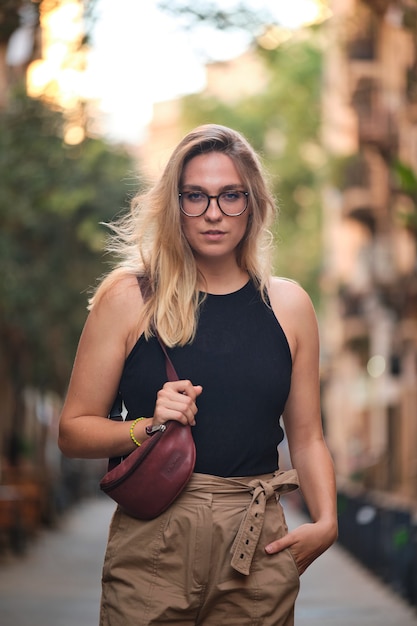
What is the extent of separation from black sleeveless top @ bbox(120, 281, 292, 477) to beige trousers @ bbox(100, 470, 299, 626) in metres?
0.07

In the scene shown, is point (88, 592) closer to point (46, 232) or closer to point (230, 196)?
point (230, 196)

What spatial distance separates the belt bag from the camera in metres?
3.69

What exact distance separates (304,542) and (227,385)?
41 cm

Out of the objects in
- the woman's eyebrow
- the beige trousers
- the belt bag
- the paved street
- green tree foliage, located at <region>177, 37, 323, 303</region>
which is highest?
green tree foliage, located at <region>177, 37, 323, 303</region>

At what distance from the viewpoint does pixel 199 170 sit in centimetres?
394

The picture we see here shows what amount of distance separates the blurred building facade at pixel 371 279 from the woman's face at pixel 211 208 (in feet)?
47.9

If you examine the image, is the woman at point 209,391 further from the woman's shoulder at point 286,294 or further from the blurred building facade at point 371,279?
the blurred building facade at point 371,279

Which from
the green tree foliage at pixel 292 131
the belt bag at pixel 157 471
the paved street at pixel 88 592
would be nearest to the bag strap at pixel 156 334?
the belt bag at pixel 157 471

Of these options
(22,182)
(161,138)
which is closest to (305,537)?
(22,182)

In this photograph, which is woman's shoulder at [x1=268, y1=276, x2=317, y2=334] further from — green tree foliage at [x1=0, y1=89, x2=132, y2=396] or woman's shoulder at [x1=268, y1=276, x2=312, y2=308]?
green tree foliage at [x1=0, y1=89, x2=132, y2=396]

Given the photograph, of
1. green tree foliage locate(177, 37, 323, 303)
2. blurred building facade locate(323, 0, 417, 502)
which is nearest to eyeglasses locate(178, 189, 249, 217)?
blurred building facade locate(323, 0, 417, 502)

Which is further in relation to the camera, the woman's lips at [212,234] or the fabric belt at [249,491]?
the woman's lips at [212,234]

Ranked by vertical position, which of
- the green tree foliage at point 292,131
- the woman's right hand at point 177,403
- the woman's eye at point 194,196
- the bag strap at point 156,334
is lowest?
the woman's right hand at point 177,403

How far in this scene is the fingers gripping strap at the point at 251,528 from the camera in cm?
370
